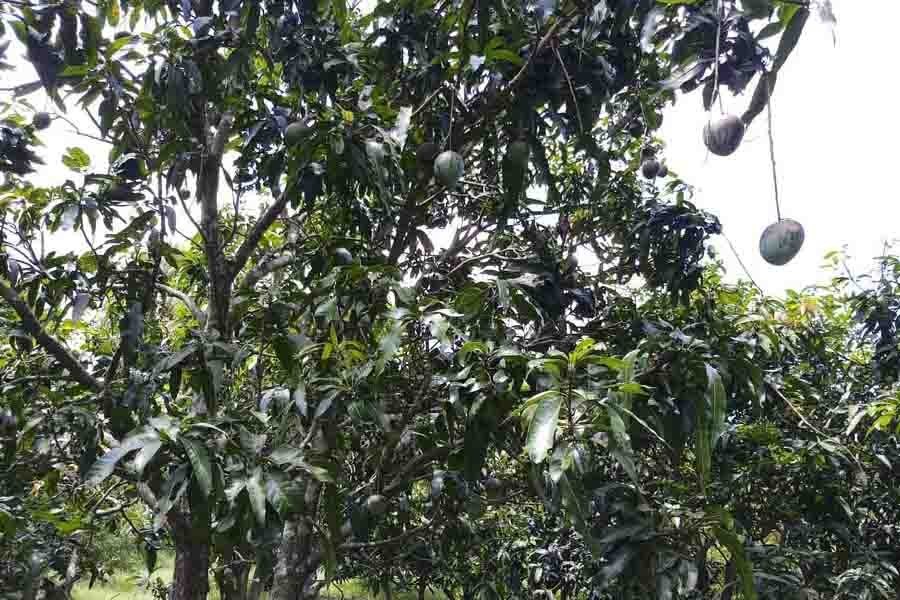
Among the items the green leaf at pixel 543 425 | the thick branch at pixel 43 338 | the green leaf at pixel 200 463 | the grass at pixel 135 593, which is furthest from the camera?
the grass at pixel 135 593

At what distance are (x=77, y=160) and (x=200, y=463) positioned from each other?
3.62 feet

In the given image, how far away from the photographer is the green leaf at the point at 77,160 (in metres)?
1.73

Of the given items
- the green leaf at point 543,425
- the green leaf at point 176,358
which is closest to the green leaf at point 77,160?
the green leaf at point 176,358

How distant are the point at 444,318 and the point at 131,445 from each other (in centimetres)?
69

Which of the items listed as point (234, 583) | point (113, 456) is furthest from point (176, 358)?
point (234, 583)

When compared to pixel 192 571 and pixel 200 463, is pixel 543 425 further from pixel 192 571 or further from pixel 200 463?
pixel 192 571

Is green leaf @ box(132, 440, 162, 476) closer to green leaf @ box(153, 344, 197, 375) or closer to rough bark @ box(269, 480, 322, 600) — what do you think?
green leaf @ box(153, 344, 197, 375)

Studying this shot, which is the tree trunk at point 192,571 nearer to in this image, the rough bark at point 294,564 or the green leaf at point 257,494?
the rough bark at point 294,564

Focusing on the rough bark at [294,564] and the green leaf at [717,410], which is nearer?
the green leaf at [717,410]

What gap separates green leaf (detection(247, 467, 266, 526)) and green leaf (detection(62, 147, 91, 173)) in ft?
3.61

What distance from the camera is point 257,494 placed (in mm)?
1129

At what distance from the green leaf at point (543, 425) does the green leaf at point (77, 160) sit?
4.77ft

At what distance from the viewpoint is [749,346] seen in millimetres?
1788

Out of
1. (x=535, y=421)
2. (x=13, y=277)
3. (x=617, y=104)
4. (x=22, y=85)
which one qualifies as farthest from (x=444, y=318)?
(x=617, y=104)
